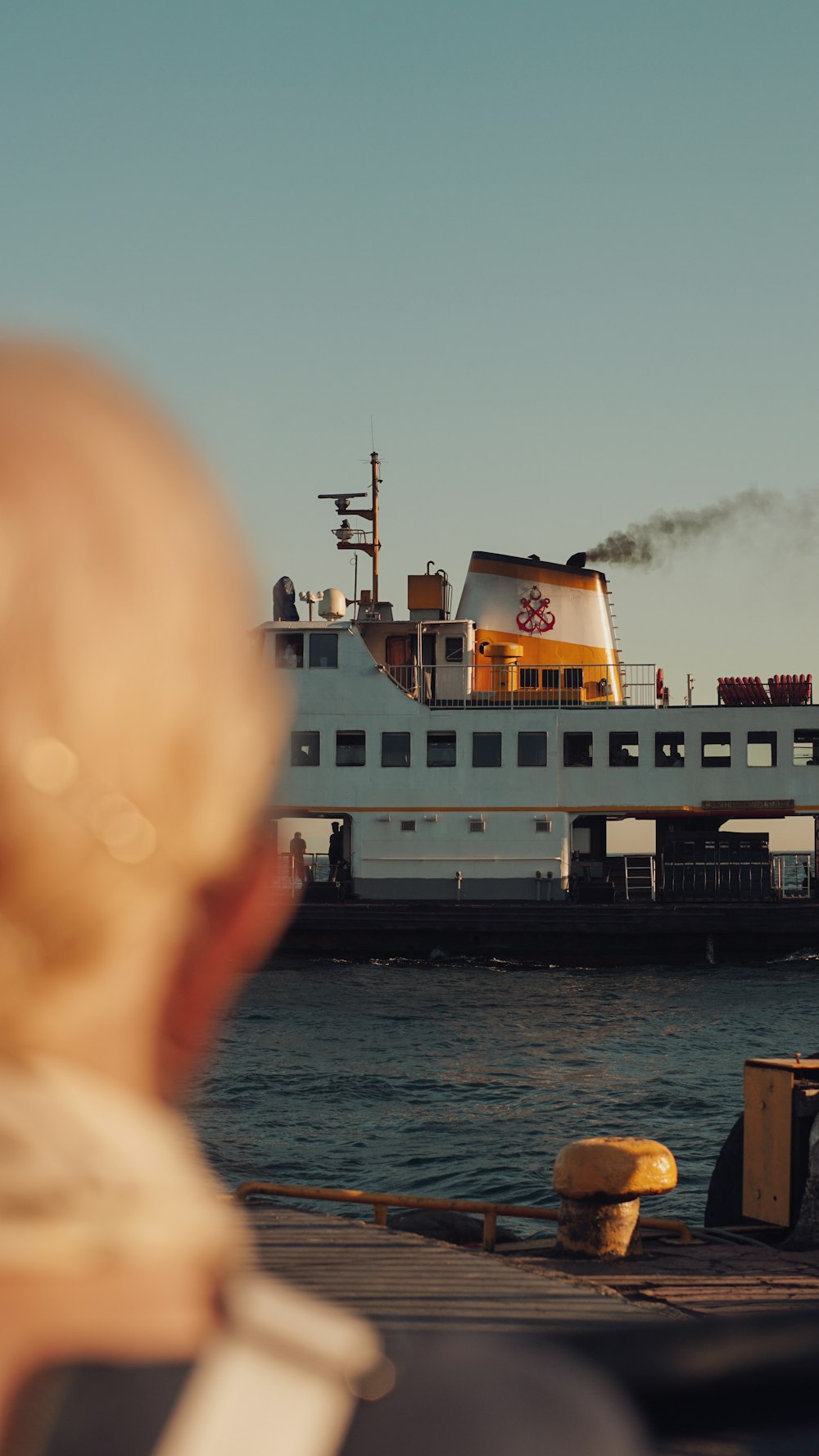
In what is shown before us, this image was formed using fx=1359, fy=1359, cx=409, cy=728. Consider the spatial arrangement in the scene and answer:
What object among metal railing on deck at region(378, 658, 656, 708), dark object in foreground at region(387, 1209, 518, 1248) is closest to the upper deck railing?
metal railing on deck at region(378, 658, 656, 708)

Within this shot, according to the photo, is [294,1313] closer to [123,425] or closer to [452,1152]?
[123,425]

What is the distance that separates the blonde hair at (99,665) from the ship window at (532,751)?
1212 inches

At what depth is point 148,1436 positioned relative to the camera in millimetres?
434

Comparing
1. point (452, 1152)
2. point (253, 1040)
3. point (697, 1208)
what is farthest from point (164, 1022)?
point (253, 1040)

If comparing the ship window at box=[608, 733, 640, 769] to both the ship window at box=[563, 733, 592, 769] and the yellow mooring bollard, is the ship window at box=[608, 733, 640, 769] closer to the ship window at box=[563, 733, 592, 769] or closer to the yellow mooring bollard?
the ship window at box=[563, 733, 592, 769]

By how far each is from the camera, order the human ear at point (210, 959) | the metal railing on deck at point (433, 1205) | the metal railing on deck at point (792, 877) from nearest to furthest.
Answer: the human ear at point (210, 959), the metal railing on deck at point (433, 1205), the metal railing on deck at point (792, 877)

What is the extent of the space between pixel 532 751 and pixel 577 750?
42.0 inches

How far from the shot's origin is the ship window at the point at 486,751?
31.3 metres

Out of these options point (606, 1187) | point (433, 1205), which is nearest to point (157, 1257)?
point (606, 1187)

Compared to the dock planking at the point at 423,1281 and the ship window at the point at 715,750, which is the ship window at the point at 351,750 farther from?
the dock planking at the point at 423,1281

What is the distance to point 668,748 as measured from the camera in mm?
31344

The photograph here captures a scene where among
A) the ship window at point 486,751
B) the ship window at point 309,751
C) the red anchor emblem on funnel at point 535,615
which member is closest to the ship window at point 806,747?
the red anchor emblem on funnel at point 535,615

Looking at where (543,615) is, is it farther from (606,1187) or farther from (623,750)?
(606,1187)

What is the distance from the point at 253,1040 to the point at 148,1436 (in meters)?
22.7
